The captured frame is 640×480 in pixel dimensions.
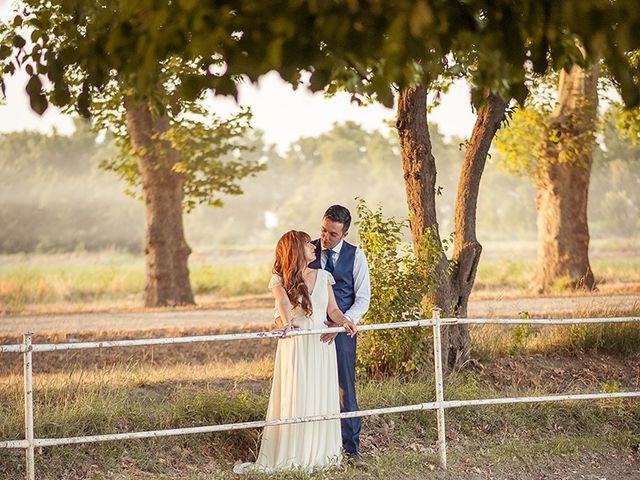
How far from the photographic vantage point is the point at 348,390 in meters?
9.50

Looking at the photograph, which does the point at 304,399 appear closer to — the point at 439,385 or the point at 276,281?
the point at 276,281

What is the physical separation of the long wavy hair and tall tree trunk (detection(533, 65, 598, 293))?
14.3 m

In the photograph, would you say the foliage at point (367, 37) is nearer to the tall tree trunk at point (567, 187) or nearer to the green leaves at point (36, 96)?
the green leaves at point (36, 96)

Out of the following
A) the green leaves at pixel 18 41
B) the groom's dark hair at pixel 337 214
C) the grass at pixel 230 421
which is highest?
the green leaves at pixel 18 41

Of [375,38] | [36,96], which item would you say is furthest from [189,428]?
[375,38]

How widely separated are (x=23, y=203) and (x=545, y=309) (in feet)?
125

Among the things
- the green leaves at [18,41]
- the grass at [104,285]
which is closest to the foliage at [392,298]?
the green leaves at [18,41]

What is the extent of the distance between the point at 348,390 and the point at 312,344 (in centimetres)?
60

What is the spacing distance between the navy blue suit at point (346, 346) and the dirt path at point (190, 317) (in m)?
9.20

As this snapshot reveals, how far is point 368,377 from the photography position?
1195cm

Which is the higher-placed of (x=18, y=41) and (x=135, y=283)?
(x=18, y=41)

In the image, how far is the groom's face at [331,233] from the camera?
364 inches

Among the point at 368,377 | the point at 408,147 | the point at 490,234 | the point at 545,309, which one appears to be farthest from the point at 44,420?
the point at 490,234

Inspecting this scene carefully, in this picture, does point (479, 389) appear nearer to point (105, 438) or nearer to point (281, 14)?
point (105, 438)
